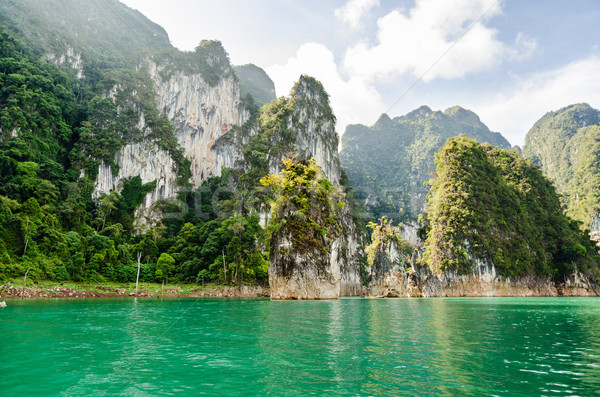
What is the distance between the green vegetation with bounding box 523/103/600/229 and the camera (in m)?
87.1

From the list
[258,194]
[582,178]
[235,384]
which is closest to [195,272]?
[258,194]

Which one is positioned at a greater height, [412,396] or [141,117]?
[141,117]

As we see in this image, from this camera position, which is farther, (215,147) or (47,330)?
(215,147)

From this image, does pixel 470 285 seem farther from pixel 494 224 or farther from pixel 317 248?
pixel 317 248

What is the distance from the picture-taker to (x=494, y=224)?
62.1 m

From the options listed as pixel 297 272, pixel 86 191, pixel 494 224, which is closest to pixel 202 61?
pixel 86 191

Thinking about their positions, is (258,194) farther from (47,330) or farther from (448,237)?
(47,330)

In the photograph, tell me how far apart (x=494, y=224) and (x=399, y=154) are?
389 feet

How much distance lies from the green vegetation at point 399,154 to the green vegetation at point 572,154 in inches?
1547

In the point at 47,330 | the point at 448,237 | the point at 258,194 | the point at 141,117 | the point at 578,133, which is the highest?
the point at 578,133

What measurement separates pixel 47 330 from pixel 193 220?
194 feet

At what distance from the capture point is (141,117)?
244 ft

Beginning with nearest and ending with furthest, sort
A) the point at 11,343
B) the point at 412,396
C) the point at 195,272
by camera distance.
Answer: the point at 412,396 < the point at 11,343 < the point at 195,272

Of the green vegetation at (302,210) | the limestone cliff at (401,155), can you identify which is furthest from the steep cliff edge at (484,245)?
the limestone cliff at (401,155)
